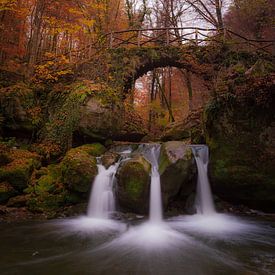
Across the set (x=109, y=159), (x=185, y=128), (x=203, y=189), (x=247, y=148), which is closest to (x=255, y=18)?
(x=185, y=128)

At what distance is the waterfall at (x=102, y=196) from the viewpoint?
740 cm

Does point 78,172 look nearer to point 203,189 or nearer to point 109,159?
point 109,159

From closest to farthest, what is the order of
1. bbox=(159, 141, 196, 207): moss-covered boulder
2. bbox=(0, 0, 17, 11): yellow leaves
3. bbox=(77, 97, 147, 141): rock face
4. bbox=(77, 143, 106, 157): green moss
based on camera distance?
bbox=(159, 141, 196, 207): moss-covered boulder, bbox=(0, 0, 17, 11): yellow leaves, bbox=(77, 143, 106, 157): green moss, bbox=(77, 97, 147, 141): rock face

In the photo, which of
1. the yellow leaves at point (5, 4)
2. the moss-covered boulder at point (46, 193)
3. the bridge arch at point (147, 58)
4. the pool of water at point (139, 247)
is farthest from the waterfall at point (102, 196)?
the yellow leaves at point (5, 4)

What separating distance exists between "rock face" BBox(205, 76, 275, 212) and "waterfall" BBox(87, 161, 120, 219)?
2.96 m

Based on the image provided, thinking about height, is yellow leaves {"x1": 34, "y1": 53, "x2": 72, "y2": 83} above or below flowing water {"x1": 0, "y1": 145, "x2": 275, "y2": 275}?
above

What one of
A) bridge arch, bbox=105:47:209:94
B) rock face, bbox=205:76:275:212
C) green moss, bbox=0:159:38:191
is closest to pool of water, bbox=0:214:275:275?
rock face, bbox=205:76:275:212

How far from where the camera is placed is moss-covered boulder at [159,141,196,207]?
7410 millimetres

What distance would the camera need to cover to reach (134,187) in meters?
7.23

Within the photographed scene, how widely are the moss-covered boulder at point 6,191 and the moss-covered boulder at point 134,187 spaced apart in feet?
9.63

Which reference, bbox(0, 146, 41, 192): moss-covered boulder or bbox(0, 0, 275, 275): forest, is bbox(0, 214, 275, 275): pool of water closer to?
bbox(0, 0, 275, 275): forest

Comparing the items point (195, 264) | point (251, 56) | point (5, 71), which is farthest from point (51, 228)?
point (251, 56)

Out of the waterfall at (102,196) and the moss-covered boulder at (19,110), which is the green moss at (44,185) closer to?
the waterfall at (102,196)

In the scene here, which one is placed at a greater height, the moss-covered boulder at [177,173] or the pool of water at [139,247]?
the moss-covered boulder at [177,173]
